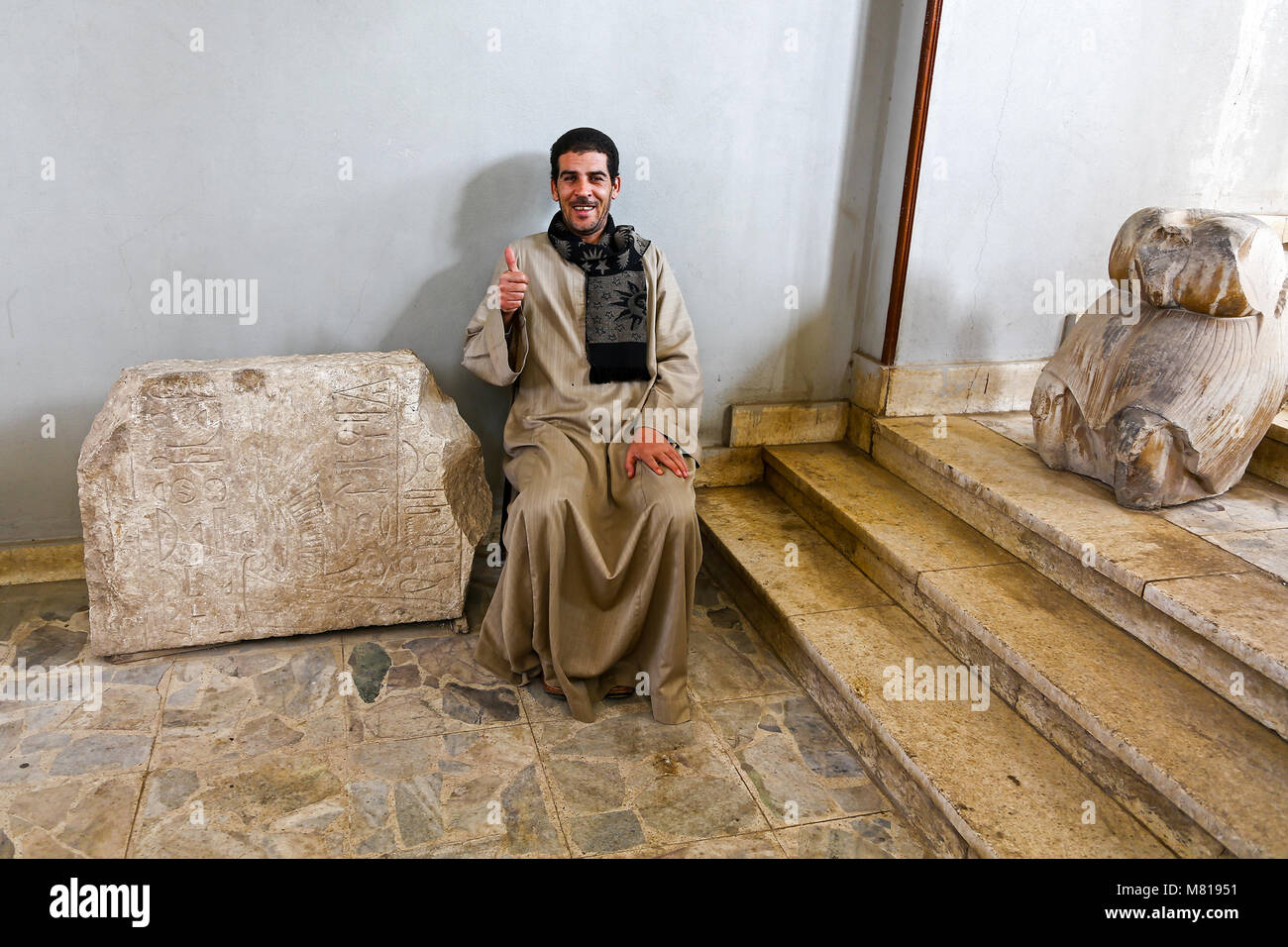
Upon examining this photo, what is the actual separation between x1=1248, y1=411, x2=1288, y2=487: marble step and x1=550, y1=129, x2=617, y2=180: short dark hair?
252cm

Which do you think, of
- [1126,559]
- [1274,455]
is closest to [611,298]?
[1126,559]

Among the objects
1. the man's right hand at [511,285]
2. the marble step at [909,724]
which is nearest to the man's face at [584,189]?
the man's right hand at [511,285]

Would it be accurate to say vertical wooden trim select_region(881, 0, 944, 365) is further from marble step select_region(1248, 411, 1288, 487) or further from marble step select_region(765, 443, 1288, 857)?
marble step select_region(1248, 411, 1288, 487)

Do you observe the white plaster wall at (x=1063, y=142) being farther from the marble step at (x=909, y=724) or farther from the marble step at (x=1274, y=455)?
the marble step at (x=909, y=724)

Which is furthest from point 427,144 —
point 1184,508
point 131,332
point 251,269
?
point 1184,508

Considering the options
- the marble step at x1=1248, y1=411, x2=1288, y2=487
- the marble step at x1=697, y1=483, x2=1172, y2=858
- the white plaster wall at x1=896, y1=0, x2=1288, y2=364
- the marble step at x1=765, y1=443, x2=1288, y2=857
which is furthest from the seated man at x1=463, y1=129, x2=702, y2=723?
the marble step at x1=1248, y1=411, x2=1288, y2=487

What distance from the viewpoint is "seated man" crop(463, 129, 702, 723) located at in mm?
3035

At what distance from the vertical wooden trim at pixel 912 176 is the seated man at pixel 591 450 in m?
1.02

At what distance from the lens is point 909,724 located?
8.96 feet

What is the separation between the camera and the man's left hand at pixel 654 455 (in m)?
3.19

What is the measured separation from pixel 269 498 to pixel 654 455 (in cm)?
126

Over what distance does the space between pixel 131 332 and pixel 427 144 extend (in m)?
1.25

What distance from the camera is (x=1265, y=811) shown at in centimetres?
213

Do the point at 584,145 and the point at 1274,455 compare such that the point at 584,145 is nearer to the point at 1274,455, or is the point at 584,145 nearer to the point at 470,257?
the point at 470,257
